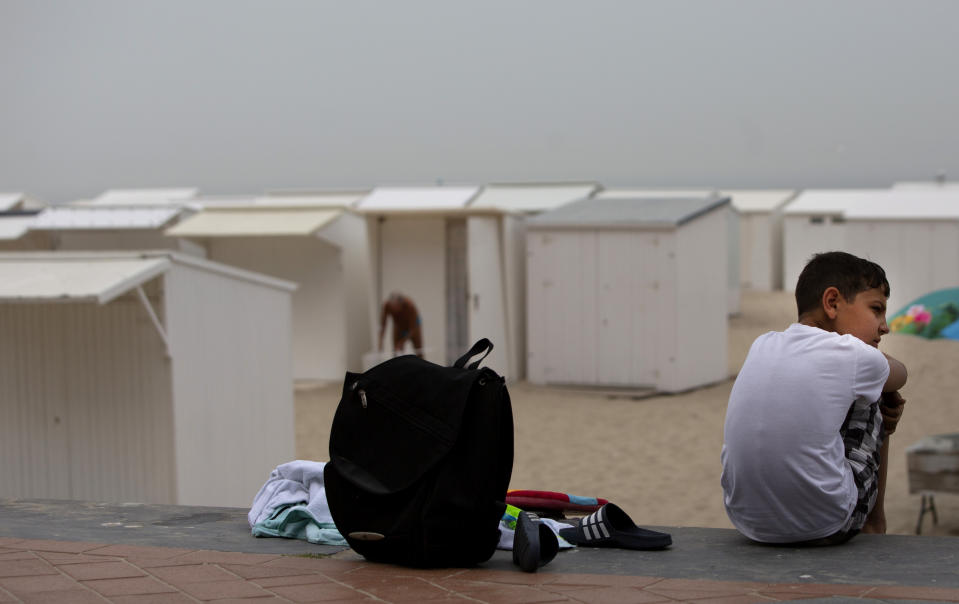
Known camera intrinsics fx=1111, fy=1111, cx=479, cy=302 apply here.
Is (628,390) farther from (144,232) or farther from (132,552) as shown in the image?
(132,552)

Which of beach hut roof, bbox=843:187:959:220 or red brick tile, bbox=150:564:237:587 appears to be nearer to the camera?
red brick tile, bbox=150:564:237:587

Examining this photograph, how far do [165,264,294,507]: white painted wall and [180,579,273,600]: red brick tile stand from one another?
503 centimetres

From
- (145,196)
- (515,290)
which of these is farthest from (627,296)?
(145,196)

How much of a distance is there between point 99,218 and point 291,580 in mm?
13448

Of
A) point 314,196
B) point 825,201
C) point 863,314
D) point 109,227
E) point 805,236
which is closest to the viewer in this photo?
point 863,314

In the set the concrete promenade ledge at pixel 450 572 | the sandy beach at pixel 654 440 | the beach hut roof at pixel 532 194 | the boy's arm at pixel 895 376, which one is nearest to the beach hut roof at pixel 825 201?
the beach hut roof at pixel 532 194

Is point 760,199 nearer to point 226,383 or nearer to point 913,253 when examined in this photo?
point 913,253

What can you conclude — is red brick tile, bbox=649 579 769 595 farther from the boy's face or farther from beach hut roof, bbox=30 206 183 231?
beach hut roof, bbox=30 206 183 231

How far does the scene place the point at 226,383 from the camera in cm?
844

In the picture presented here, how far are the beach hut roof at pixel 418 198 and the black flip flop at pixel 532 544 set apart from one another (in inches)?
551

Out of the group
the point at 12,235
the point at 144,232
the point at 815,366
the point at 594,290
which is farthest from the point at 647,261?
the point at 815,366

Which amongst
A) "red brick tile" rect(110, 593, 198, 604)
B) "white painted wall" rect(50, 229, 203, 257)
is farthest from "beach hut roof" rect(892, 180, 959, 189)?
"red brick tile" rect(110, 593, 198, 604)

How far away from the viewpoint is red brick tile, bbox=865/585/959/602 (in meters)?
2.65

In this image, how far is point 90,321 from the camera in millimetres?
8016
